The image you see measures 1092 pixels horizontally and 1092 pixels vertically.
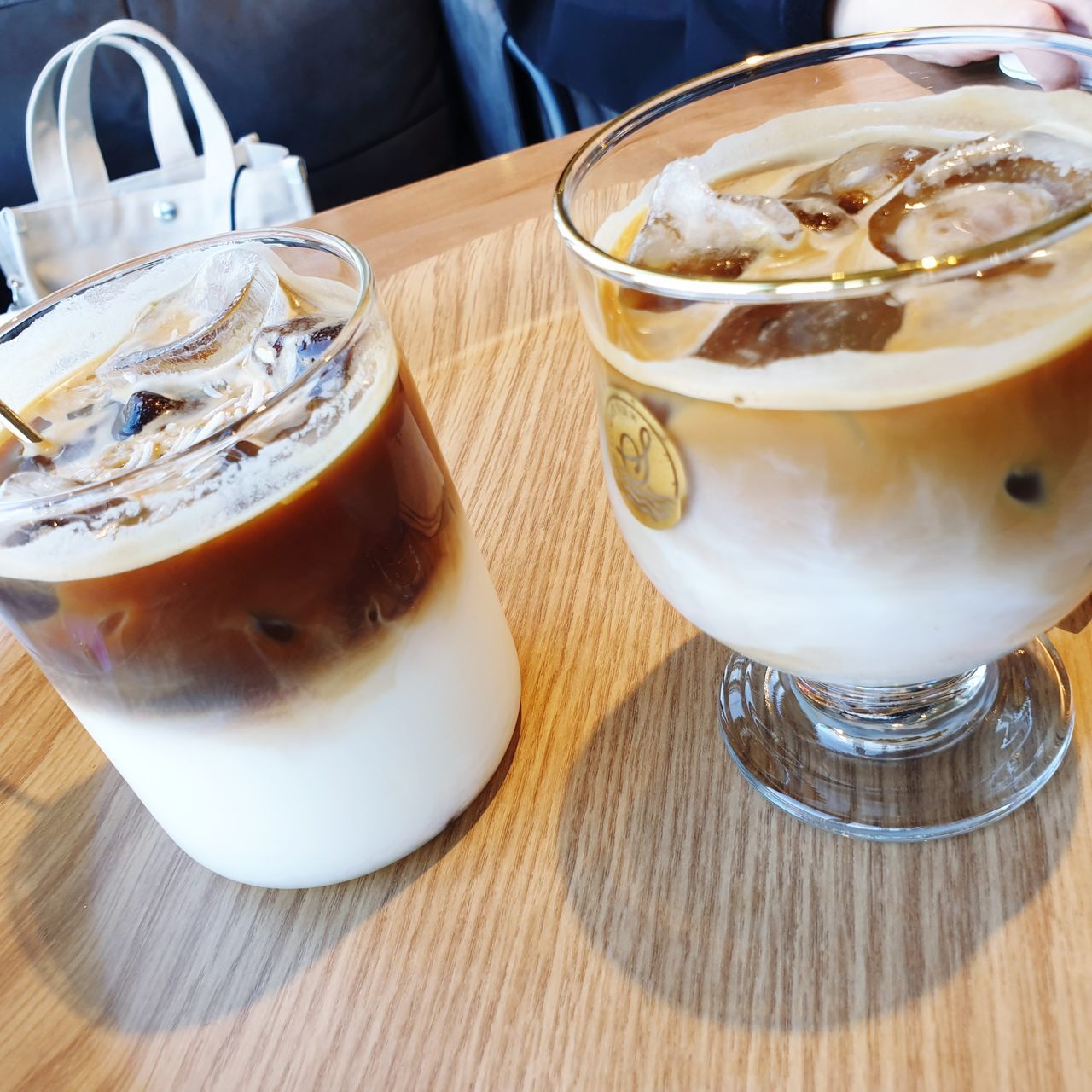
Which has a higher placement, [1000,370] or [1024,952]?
[1000,370]

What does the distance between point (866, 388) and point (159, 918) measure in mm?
433

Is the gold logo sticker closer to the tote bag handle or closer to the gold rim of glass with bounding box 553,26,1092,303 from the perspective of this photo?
the gold rim of glass with bounding box 553,26,1092,303

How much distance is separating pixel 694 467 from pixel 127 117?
2.19 metres

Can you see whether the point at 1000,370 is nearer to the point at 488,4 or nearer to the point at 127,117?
the point at 488,4

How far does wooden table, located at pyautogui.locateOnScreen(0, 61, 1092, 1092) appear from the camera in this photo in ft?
1.45

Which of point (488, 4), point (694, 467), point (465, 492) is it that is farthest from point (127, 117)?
point (694, 467)

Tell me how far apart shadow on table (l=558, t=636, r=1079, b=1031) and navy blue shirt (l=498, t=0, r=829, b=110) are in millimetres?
1039

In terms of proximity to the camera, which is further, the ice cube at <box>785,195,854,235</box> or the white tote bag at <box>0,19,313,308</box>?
the white tote bag at <box>0,19,313,308</box>

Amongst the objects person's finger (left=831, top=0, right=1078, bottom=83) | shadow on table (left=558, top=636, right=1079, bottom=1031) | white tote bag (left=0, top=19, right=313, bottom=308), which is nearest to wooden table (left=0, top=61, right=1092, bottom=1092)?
shadow on table (left=558, top=636, right=1079, bottom=1031)

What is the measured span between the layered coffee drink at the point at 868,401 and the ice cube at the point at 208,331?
179 mm

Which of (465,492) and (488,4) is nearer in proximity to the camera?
(465,492)

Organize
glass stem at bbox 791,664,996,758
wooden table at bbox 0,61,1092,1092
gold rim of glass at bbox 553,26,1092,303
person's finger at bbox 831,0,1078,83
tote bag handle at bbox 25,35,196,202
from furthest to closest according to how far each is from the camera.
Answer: tote bag handle at bbox 25,35,196,202, person's finger at bbox 831,0,1078,83, glass stem at bbox 791,664,996,758, wooden table at bbox 0,61,1092,1092, gold rim of glass at bbox 553,26,1092,303

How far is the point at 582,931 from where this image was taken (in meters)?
0.50

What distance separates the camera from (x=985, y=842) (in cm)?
50
